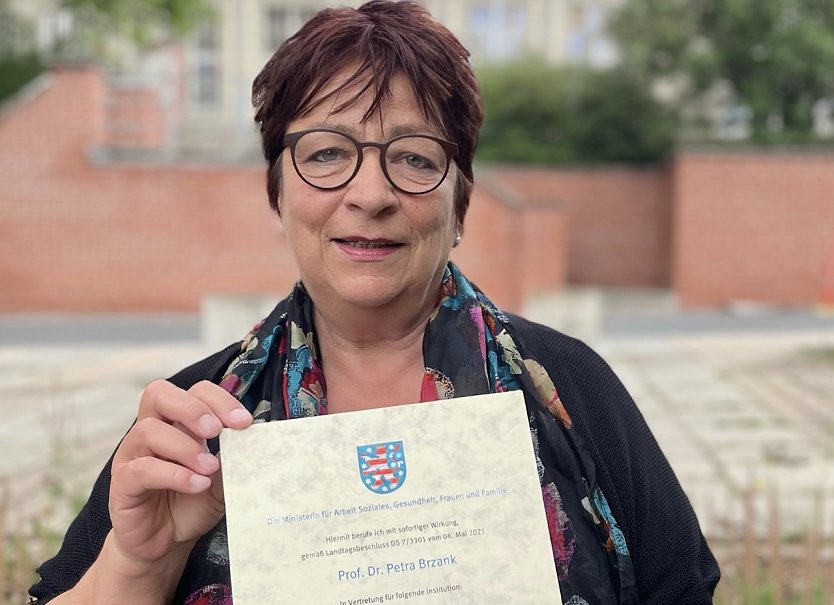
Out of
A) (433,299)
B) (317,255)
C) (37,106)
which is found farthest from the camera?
(37,106)

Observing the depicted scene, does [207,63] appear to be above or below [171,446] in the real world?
above

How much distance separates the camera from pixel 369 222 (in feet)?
5.58

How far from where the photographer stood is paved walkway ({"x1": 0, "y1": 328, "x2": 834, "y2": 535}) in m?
5.98

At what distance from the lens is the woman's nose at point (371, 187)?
1.67 metres

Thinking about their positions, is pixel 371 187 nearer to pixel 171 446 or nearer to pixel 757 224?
pixel 171 446

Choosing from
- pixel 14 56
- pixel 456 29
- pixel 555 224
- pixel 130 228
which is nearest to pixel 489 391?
pixel 130 228

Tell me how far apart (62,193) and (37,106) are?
55.5 inches

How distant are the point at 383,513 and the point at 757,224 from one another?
18076 mm

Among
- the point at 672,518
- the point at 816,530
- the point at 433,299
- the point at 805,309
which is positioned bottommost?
the point at 805,309

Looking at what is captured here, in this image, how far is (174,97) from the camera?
793 inches

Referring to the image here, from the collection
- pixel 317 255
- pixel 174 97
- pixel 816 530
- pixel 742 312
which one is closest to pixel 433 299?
pixel 317 255

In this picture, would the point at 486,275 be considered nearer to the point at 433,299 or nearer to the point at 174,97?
the point at 174,97

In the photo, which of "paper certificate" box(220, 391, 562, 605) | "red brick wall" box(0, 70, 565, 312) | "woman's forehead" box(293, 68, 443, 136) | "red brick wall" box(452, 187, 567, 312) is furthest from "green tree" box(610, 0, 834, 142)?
"paper certificate" box(220, 391, 562, 605)

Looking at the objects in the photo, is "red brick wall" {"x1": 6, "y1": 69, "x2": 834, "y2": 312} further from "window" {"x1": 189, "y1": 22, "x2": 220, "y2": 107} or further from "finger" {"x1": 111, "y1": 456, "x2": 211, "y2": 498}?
"finger" {"x1": 111, "y1": 456, "x2": 211, "y2": 498}
